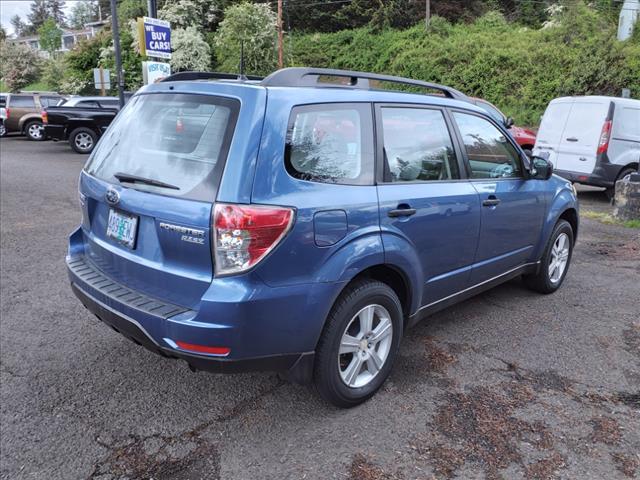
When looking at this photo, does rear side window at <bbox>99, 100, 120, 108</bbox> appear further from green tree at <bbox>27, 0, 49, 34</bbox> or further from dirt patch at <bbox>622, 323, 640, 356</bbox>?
green tree at <bbox>27, 0, 49, 34</bbox>

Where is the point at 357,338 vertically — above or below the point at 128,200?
below

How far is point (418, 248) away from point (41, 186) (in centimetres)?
988

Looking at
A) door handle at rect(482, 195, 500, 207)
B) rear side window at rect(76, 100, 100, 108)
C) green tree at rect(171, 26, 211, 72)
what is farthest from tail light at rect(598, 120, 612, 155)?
green tree at rect(171, 26, 211, 72)

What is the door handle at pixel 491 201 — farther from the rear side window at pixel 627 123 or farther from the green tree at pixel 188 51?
the green tree at pixel 188 51

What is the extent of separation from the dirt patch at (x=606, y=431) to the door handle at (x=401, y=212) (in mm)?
1539

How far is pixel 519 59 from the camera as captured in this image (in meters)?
22.7

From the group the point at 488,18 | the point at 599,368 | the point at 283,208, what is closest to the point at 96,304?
the point at 283,208

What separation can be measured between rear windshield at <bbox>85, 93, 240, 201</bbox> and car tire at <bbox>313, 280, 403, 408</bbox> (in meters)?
0.96

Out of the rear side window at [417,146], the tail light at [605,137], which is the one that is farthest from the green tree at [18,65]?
the rear side window at [417,146]

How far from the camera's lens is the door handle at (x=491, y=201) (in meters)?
3.90

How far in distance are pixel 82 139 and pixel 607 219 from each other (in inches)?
588

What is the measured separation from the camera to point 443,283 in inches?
146

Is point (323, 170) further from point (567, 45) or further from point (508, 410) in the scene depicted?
point (567, 45)

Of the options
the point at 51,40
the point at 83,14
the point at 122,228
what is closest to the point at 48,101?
the point at 122,228
